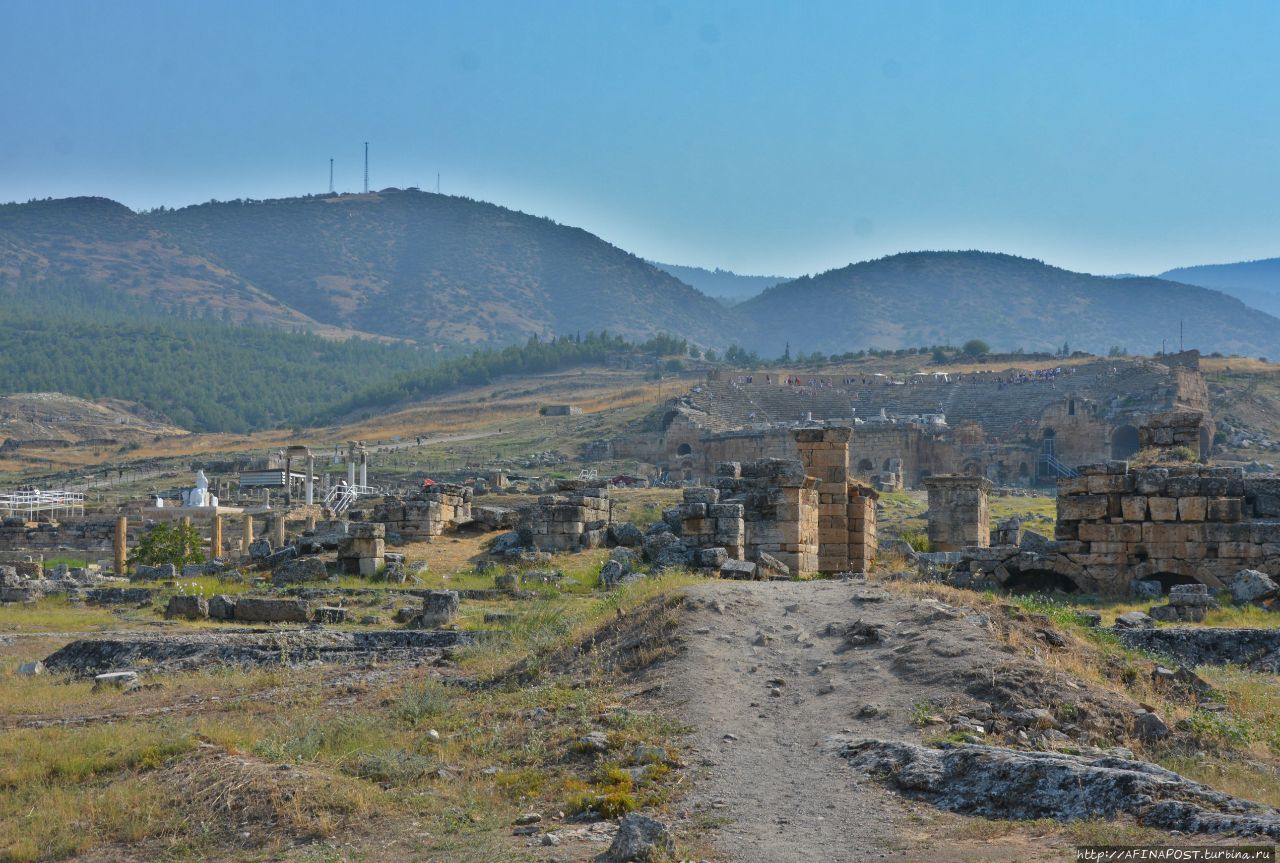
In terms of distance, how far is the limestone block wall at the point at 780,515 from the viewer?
18703 millimetres

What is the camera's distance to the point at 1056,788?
751 centimetres

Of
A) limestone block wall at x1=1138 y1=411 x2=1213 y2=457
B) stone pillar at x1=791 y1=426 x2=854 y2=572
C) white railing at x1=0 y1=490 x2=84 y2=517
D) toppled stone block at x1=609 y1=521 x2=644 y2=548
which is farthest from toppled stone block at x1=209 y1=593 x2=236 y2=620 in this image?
white railing at x1=0 y1=490 x2=84 y2=517

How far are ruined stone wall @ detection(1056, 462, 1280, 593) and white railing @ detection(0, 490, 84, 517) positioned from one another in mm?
32325

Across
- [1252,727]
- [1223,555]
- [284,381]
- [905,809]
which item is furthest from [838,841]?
[284,381]

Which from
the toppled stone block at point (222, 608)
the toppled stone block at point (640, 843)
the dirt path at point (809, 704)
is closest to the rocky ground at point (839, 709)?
the dirt path at point (809, 704)

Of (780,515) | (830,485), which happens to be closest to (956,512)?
(830,485)

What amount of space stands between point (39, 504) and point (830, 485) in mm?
32277

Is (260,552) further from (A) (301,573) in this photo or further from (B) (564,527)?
(B) (564,527)

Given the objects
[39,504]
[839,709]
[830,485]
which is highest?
[830,485]

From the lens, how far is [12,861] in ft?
25.7

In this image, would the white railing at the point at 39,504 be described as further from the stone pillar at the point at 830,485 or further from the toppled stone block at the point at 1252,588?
the toppled stone block at the point at 1252,588

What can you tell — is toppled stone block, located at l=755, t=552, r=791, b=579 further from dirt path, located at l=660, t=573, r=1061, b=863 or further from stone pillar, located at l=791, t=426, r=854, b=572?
dirt path, located at l=660, t=573, r=1061, b=863

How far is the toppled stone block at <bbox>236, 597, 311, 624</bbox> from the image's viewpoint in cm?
1697

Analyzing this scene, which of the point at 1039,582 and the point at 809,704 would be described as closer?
the point at 809,704
